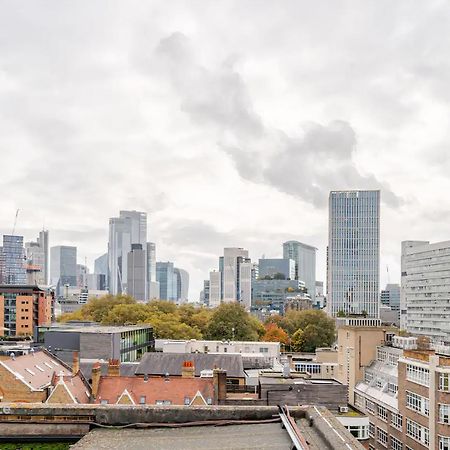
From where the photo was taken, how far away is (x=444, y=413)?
4456 cm

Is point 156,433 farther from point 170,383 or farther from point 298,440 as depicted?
point 170,383

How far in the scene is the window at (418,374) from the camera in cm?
4725

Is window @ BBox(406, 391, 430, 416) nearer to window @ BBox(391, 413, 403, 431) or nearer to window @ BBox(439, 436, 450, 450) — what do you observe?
window @ BBox(391, 413, 403, 431)

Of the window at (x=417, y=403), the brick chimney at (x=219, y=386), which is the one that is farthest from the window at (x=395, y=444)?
the brick chimney at (x=219, y=386)

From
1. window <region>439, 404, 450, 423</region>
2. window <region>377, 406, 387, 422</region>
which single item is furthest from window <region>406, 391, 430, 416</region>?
window <region>377, 406, 387, 422</region>

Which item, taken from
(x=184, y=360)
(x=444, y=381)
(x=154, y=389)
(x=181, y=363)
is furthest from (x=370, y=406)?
(x=154, y=389)

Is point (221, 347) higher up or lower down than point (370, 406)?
higher up

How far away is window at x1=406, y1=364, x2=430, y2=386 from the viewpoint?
47250 millimetres

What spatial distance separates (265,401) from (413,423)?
1345 centimetres

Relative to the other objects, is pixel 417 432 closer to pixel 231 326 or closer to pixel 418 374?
pixel 418 374

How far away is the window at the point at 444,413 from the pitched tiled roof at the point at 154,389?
59.2 feet

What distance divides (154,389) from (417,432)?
876 inches

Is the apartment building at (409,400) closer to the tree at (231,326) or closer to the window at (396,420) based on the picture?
the window at (396,420)

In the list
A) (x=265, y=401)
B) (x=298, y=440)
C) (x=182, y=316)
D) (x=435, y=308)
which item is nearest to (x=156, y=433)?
(x=298, y=440)
